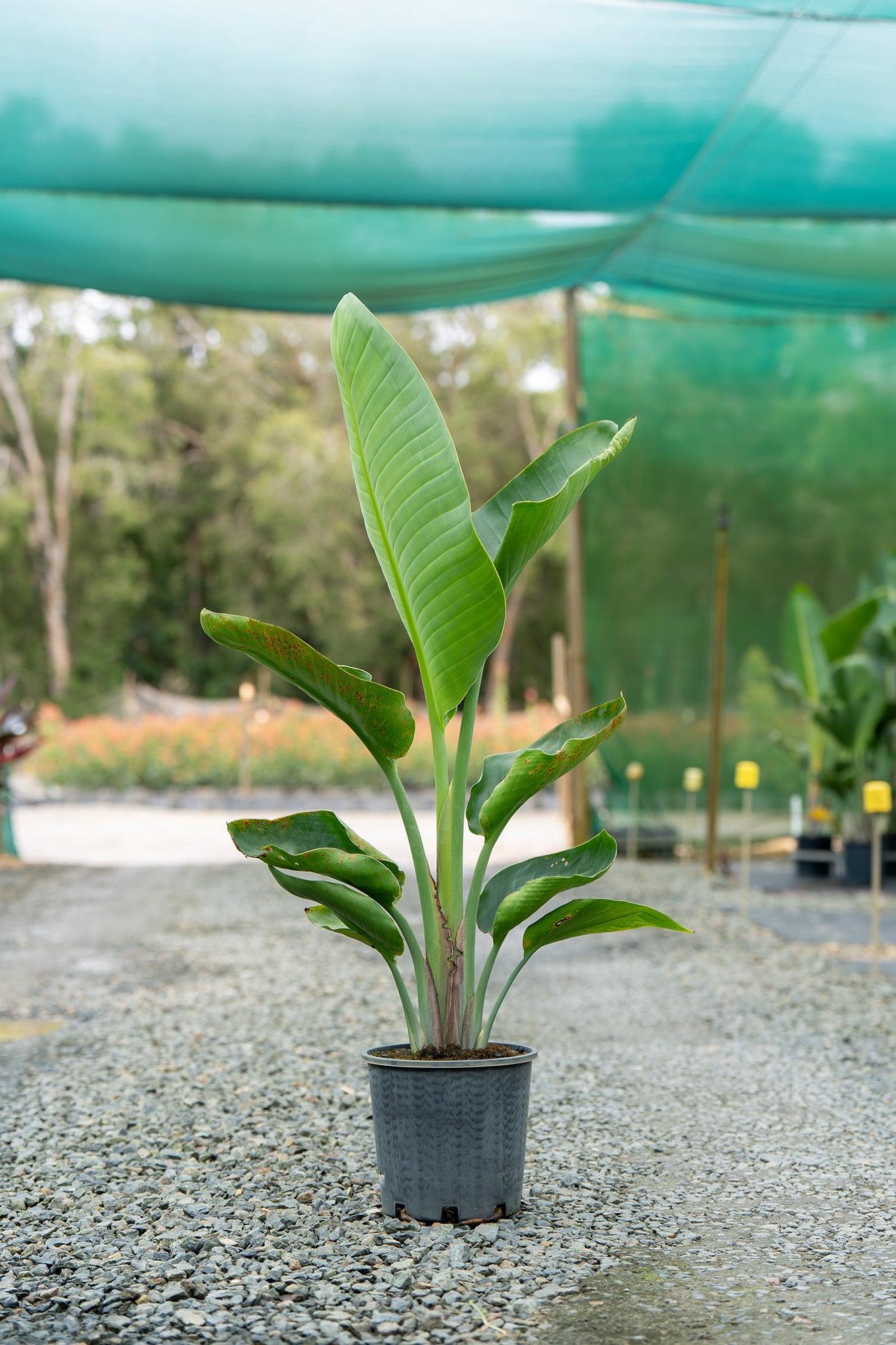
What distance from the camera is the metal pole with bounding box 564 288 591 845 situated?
20.2 ft

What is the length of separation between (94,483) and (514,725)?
256 inches

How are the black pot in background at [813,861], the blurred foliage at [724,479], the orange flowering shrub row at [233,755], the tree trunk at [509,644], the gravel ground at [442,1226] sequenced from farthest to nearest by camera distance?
the tree trunk at [509,644]
the orange flowering shrub row at [233,755]
the blurred foliage at [724,479]
the black pot in background at [813,861]
the gravel ground at [442,1226]

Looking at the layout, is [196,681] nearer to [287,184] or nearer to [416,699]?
[416,699]

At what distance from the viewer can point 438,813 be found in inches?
74.0

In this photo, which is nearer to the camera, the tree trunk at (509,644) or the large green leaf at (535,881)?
the large green leaf at (535,881)

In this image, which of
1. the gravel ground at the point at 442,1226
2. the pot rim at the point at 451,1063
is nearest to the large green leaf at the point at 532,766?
the pot rim at the point at 451,1063

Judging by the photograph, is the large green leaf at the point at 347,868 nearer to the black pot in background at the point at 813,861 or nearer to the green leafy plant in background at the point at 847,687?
the green leafy plant in background at the point at 847,687

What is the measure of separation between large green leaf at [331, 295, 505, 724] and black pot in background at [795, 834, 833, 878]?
177 inches

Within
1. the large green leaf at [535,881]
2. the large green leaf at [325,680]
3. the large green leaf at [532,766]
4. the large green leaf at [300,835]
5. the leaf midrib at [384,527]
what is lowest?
the large green leaf at [535,881]

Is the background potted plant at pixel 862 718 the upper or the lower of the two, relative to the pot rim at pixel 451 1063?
upper

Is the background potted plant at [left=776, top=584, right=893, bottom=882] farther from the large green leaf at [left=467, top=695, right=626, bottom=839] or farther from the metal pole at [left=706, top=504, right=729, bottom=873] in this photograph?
the large green leaf at [left=467, top=695, right=626, bottom=839]

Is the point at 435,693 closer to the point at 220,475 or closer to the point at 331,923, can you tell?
the point at 331,923

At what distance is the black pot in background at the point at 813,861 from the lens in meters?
5.96

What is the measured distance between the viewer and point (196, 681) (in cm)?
1641
